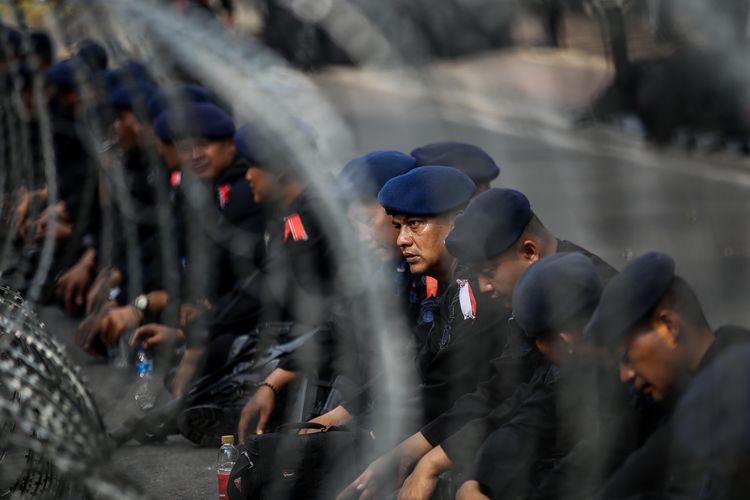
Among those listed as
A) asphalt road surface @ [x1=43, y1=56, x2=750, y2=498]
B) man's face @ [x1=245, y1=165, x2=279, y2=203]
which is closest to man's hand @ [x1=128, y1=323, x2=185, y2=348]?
asphalt road surface @ [x1=43, y1=56, x2=750, y2=498]

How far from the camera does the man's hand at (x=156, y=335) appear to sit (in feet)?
23.0

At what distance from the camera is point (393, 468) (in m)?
4.69

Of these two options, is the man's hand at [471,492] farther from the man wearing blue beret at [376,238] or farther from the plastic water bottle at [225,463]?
the plastic water bottle at [225,463]

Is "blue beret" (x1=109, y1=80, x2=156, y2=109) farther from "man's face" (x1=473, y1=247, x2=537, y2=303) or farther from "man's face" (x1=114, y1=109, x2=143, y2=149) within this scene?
"man's face" (x1=473, y1=247, x2=537, y2=303)

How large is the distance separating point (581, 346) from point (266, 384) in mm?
2029

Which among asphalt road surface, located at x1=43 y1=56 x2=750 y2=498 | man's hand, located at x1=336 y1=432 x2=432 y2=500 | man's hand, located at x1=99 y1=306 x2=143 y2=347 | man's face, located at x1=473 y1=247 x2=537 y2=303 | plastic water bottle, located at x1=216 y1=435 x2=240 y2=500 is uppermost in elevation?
man's face, located at x1=473 y1=247 x2=537 y2=303

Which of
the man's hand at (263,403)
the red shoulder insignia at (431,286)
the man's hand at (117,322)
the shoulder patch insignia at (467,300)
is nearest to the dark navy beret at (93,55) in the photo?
the man's hand at (117,322)

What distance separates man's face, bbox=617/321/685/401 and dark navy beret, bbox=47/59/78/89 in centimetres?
591

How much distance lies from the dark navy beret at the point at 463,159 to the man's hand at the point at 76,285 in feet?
11.1

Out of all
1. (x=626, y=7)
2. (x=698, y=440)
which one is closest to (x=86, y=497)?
(x=698, y=440)

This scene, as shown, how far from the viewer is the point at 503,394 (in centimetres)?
455

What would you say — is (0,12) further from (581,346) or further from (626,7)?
(581,346)

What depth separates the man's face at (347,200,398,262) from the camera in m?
5.29

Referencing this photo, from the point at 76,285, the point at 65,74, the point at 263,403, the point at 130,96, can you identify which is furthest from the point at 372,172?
the point at 65,74
